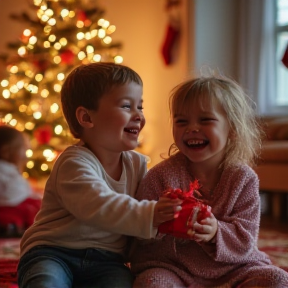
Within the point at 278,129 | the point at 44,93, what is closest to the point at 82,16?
the point at 44,93

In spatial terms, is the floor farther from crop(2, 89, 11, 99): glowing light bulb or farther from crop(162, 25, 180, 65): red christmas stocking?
crop(2, 89, 11, 99): glowing light bulb

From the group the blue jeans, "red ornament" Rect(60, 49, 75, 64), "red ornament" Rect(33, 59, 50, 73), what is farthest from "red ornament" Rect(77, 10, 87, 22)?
the blue jeans

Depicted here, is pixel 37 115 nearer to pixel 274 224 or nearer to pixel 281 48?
pixel 274 224

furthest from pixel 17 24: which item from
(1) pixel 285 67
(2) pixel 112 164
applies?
(2) pixel 112 164

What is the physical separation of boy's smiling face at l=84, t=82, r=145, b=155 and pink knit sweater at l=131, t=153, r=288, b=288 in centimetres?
13

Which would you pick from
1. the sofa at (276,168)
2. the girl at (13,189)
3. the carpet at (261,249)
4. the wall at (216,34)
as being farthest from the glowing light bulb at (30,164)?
the sofa at (276,168)

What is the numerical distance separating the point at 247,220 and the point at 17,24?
16.9ft

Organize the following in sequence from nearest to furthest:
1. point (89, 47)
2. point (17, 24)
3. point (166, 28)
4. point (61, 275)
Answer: point (61, 275) < point (89, 47) < point (166, 28) < point (17, 24)

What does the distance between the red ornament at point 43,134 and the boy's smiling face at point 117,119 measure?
3.02 meters

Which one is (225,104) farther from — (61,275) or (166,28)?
(166,28)

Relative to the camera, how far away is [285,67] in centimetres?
475

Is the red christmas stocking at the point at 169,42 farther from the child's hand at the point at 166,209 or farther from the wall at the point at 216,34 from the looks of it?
the child's hand at the point at 166,209

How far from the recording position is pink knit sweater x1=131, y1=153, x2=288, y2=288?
1354mm

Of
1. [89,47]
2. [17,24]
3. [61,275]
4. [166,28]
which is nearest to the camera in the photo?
[61,275]
